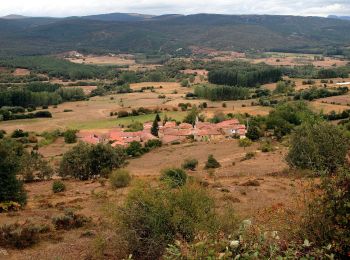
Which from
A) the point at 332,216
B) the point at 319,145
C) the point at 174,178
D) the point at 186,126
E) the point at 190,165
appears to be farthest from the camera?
the point at 186,126

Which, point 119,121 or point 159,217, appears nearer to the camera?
point 159,217

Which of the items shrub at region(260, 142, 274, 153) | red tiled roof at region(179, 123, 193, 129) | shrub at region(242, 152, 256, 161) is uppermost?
shrub at region(242, 152, 256, 161)

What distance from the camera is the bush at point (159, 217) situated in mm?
12586

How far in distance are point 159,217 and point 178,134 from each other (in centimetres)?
4659

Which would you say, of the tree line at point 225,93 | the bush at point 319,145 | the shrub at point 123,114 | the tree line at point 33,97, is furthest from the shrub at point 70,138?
the tree line at point 225,93

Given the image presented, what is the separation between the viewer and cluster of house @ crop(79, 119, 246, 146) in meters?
56.5

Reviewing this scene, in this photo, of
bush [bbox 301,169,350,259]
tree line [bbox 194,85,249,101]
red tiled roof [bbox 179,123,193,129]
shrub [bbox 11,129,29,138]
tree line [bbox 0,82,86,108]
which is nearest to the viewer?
bush [bbox 301,169,350,259]

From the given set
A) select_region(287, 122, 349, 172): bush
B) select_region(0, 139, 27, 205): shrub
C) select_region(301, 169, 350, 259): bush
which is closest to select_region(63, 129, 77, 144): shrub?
select_region(0, 139, 27, 205): shrub

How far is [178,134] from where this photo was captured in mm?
59375

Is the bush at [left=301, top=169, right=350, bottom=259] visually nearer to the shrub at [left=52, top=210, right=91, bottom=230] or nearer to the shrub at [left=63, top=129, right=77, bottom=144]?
the shrub at [left=52, top=210, right=91, bottom=230]

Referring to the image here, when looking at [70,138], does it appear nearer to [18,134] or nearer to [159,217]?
[18,134]

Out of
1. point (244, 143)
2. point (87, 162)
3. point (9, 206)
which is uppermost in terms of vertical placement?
point (9, 206)

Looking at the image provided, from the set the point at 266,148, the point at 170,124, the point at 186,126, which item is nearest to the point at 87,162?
the point at 266,148

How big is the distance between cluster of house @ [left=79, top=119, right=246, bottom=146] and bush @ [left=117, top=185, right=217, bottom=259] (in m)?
40.6
